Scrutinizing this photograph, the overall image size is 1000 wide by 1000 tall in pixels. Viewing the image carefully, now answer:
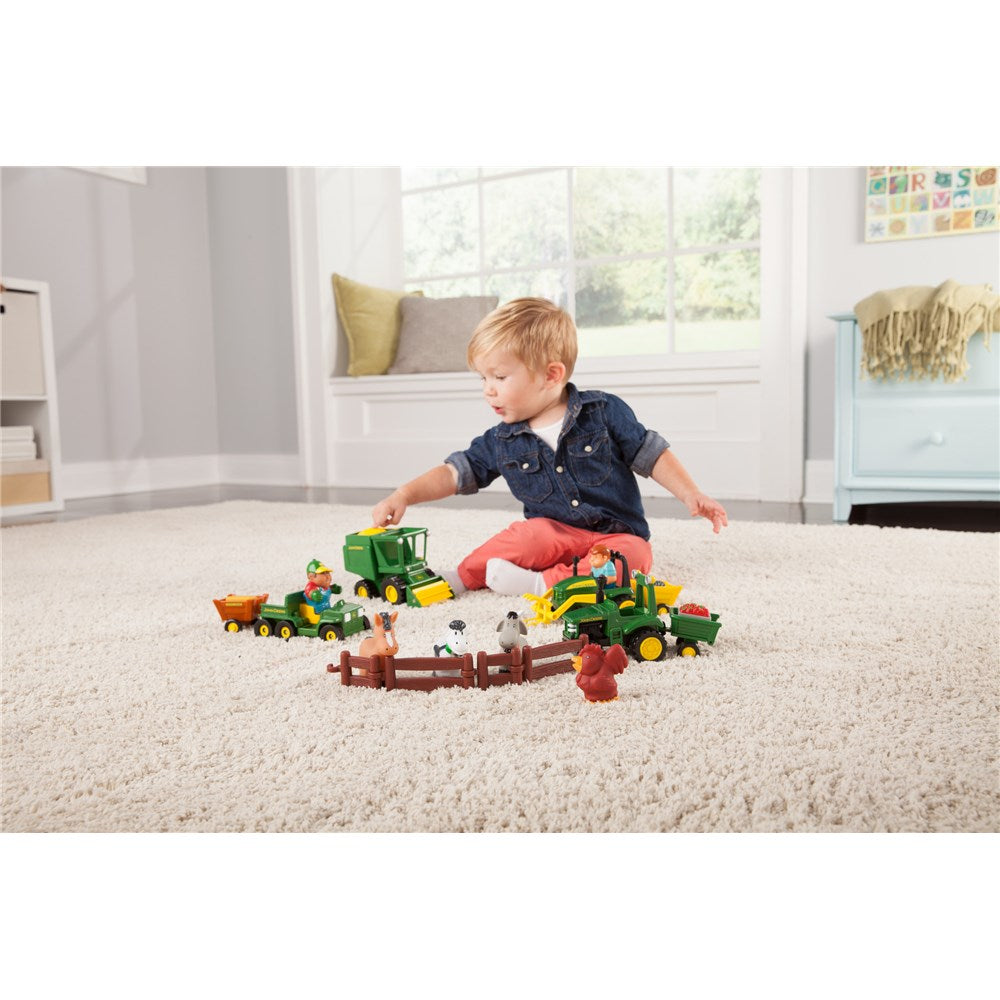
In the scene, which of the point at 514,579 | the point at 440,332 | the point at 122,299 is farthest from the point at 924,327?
the point at 122,299

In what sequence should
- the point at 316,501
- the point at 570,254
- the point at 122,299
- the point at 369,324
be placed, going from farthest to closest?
the point at 122,299
the point at 369,324
the point at 570,254
the point at 316,501

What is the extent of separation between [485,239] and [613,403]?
2.66 m

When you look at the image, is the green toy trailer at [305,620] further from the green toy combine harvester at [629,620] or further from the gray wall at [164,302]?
the gray wall at [164,302]

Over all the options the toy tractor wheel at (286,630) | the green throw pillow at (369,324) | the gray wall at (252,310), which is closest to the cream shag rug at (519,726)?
the toy tractor wheel at (286,630)

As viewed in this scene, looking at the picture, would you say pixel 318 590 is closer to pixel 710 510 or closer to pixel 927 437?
pixel 710 510

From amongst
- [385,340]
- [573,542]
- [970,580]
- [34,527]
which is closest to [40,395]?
[34,527]

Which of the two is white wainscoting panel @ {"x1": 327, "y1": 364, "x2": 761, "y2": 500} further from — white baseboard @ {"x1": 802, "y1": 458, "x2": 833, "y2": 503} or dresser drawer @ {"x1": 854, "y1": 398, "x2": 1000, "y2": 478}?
dresser drawer @ {"x1": 854, "y1": 398, "x2": 1000, "y2": 478}

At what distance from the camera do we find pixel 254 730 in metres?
0.81

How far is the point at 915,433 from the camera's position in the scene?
2.34m

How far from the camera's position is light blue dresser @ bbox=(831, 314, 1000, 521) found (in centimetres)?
227

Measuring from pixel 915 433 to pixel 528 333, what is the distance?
4.71 feet

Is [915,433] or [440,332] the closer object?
[915,433]

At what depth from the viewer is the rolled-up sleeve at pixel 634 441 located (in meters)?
1.46
